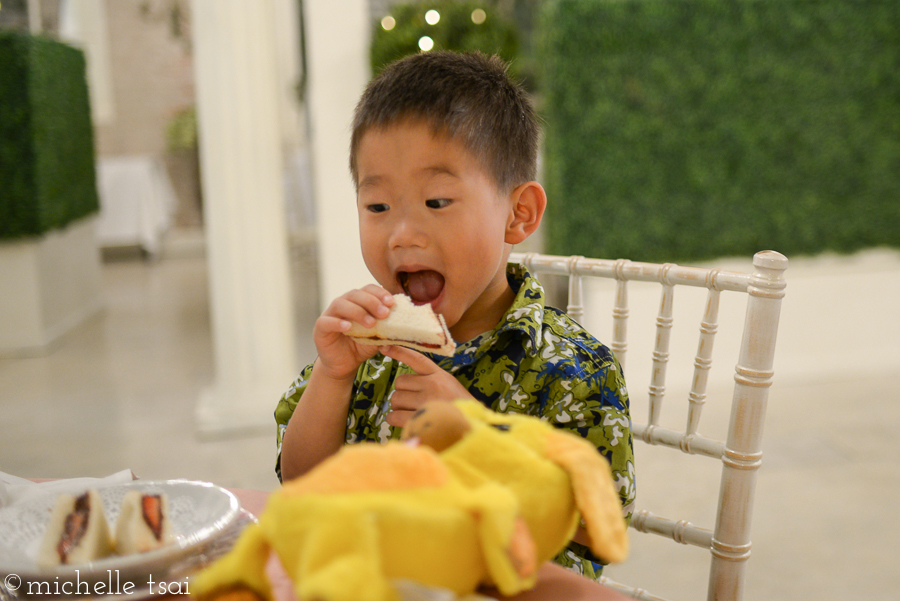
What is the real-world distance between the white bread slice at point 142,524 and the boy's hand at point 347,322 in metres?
0.26

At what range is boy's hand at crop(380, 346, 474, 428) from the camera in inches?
35.0

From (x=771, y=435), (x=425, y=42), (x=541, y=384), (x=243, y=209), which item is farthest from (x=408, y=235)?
(x=425, y=42)

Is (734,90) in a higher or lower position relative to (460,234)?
higher

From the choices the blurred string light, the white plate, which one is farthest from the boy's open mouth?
the blurred string light

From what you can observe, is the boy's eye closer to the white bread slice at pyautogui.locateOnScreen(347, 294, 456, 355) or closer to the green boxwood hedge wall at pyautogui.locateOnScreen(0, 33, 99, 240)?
the white bread slice at pyautogui.locateOnScreen(347, 294, 456, 355)

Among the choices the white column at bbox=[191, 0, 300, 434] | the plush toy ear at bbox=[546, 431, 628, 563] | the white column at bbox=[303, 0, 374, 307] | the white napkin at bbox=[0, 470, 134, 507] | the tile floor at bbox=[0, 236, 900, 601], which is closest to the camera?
the plush toy ear at bbox=[546, 431, 628, 563]

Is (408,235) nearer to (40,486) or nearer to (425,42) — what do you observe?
(40,486)

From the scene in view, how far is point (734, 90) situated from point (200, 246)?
7.45 meters

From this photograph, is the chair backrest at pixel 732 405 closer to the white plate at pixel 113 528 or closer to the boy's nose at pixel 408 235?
the boy's nose at pixel 408 235

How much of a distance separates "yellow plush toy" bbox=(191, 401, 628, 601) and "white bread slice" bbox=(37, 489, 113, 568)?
7.2 inches

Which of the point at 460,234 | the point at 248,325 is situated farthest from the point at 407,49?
the point at 460,234

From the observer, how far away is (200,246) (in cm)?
970

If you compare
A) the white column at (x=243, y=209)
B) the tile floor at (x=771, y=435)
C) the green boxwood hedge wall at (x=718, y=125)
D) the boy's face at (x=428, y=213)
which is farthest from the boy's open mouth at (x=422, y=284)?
the green boxwood hedge wall at (x=718, y=125)

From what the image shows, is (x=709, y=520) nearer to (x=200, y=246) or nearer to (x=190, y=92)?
(x=200, y=246)
